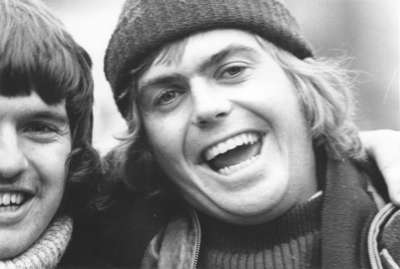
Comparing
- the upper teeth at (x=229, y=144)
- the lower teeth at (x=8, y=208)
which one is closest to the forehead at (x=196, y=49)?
the upper teeth at (x=229, y=144)

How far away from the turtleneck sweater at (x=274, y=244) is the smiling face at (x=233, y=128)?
0.05m

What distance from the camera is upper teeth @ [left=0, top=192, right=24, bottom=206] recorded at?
7.09ft

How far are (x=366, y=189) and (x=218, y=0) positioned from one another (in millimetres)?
840

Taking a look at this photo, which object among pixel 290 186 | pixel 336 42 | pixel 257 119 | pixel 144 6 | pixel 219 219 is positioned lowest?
pixel 336 42

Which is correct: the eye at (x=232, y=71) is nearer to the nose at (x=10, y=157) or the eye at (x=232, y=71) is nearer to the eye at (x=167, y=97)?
the eye at (x=167, y=97)

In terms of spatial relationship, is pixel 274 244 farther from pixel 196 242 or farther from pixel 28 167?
pixel 28 167

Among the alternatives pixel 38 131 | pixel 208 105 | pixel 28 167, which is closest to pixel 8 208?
pixel 28 167

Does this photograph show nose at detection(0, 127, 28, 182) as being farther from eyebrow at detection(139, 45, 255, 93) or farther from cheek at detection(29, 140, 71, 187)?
eyebrow at detection(139, 45, 255, 93)

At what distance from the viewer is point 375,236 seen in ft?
6.81

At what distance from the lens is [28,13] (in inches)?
90.8

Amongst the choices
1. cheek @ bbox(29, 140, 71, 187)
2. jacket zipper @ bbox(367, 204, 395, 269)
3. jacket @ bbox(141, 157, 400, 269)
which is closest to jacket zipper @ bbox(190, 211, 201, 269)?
jacket @ bbox(141, 157, 400, 269)

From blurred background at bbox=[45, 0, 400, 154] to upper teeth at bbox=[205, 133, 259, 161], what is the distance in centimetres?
202

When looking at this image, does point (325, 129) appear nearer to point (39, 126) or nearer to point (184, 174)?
point (184, 174)

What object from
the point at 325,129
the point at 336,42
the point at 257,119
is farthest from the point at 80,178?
the point at 336,42
